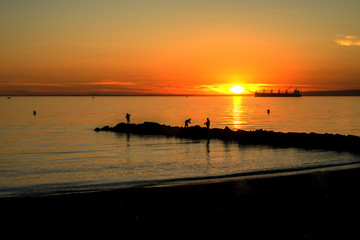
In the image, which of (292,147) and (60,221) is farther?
(292,147)

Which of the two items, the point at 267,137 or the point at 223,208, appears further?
the point at 267,137

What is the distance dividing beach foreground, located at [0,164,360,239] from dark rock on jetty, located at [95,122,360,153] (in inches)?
869

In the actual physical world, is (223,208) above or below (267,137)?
below

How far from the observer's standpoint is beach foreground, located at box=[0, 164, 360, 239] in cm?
1088

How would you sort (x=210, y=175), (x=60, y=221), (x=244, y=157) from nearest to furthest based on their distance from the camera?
(x=60, y=221) → (x=210, y=175) → (x=244, y=157)

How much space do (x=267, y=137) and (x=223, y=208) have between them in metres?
36.0

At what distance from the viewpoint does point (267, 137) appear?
47.6 m

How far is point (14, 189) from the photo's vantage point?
2095cm

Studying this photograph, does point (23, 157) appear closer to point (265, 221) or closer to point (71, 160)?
point (71, 160)

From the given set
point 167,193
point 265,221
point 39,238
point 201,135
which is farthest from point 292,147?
point 39,238

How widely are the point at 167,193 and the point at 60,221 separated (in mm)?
Result: 5485

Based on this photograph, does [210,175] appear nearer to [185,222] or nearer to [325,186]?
[325,186]

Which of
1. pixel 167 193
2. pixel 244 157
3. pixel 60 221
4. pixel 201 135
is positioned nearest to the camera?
pixel 60 221

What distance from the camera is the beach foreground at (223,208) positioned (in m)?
10.9
